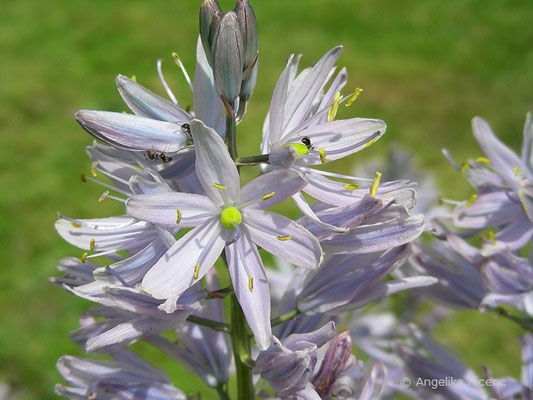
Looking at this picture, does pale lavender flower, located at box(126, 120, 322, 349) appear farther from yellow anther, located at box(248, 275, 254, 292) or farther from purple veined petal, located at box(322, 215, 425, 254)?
purple veined petal, located at box(322, 215, 425, 254)

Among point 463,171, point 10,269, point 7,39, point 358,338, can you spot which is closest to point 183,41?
point 7,39

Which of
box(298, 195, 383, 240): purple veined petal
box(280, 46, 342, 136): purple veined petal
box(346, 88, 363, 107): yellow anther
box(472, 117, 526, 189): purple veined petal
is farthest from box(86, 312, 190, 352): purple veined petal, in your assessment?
box(472, 117, 526, 189): purple veined petal

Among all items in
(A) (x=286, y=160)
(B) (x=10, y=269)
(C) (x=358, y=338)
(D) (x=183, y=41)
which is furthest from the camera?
(D) (x=183, y=41)

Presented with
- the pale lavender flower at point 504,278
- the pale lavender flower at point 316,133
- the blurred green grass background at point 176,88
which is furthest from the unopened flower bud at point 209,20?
the blurred green grass background at point 176,88

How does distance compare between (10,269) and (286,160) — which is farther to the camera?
(10,269)

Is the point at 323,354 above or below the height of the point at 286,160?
below

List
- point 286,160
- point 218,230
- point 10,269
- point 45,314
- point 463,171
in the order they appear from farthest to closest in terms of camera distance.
→ point 10,269 → point 45,314 → point 463,171 → point 218,230 → point 286,160

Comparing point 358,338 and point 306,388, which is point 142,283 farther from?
point 358,338
